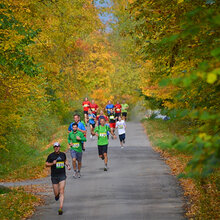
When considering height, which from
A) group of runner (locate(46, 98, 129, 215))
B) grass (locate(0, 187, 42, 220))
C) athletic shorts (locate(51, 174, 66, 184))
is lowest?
grass (locate(0, 187, 42, 220))

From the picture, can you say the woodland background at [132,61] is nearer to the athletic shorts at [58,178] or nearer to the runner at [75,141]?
the runner at [75,141]

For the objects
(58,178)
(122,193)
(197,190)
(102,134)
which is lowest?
(197,190)

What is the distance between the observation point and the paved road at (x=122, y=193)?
1198cm

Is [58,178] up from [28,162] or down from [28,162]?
down

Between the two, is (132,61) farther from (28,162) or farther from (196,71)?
(196,71)

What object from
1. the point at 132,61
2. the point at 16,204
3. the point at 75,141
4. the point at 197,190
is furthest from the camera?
the point at 132,61

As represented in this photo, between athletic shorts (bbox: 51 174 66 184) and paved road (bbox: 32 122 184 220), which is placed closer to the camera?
paved road (bbox: 32 122 184 220)

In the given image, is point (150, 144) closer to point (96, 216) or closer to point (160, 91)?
point (160, 91)

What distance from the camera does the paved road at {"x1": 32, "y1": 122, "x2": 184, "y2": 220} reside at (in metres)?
12.0

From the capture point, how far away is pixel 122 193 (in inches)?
574

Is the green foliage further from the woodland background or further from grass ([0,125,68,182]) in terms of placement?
grass ([0,125,68,182])

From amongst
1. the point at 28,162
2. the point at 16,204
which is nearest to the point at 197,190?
the point at 16,204

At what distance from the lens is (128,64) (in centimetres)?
5316

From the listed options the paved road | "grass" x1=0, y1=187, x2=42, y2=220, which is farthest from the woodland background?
"grass" x1=0, y1=187, x2=42, y2=220
